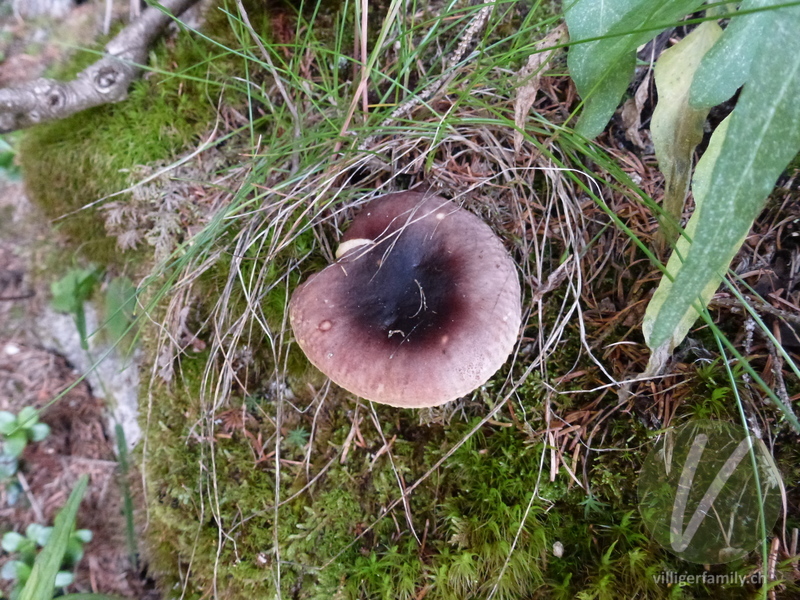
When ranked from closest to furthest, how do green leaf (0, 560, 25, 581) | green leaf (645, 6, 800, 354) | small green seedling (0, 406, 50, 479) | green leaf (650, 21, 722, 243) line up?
green leaf (645, 6, 800, 354)
green leaf (650, 21, 722, 243)
green leaf (0, 560, 25, 581)
small green seedling (0, 406, 50, 479)

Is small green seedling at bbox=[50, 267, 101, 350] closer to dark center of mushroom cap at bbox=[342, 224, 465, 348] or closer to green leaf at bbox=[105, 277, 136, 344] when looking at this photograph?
green leaf at bbox=[105, 277, 136, 344]

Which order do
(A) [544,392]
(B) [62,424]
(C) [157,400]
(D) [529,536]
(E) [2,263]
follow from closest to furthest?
(D) [529,536]
(A) [544,392]
(C) [157,400]
(B) [62,424]
(E) [2,263]

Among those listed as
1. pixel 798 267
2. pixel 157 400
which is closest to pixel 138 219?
pixel 157 400

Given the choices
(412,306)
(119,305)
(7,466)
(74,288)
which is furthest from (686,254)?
(7,466)

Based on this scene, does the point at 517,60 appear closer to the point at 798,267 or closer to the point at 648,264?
the point at 648,264

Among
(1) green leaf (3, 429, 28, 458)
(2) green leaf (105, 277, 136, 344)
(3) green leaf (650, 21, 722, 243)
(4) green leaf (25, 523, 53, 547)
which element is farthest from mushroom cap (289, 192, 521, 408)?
(4) green leaf (25, 523, 53, 547)
